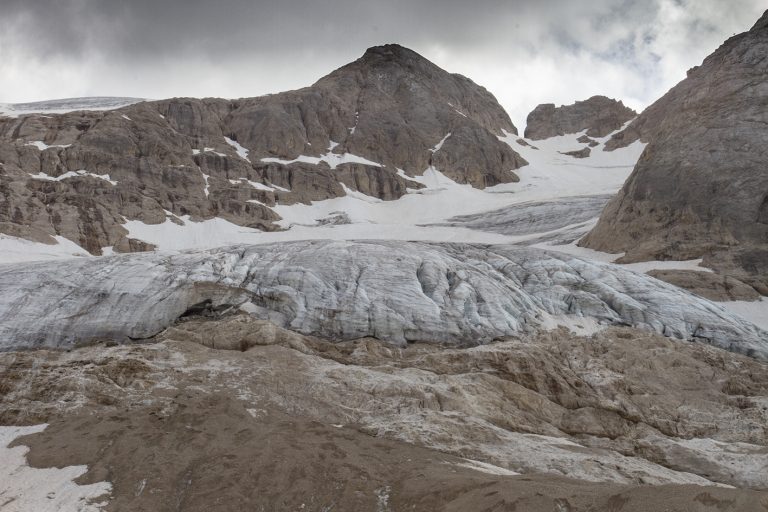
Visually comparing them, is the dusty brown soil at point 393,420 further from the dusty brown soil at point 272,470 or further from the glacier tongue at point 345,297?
the glacier tongue at point 345,297

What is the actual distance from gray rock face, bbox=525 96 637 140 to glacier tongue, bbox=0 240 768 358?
145547 mm

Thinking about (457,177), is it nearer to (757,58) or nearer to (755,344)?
(757,58)

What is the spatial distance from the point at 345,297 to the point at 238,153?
260ft

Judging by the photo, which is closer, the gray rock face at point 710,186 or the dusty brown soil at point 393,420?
the dusty brown soil at point 393,420

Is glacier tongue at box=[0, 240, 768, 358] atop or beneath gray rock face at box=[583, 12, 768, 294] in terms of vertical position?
beneath

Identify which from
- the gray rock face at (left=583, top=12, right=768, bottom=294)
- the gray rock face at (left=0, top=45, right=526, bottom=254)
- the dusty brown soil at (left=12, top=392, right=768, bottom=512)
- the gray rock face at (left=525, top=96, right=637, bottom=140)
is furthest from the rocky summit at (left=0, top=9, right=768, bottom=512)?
the gray rock face at (left=525, top=96, right=637, bottom=140)

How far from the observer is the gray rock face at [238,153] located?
70.9 meters

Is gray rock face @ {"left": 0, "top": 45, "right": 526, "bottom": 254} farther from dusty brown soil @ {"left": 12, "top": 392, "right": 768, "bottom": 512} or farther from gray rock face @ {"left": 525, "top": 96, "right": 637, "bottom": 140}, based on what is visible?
dusty brown soil @ {"left": 12, "top": 392, "right": 768, "bottom": 512}

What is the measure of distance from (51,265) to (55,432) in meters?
15.6

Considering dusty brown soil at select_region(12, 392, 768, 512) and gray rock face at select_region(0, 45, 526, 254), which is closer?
dusty brown soil at select_region(12, 392, 768, 512)

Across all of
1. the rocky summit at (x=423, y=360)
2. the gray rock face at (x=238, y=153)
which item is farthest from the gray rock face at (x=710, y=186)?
the gray rock face at (x=238, y=153)

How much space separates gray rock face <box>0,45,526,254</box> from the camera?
2793 inches

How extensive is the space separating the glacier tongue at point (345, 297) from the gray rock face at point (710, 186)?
14.1m

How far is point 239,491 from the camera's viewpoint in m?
13.7
